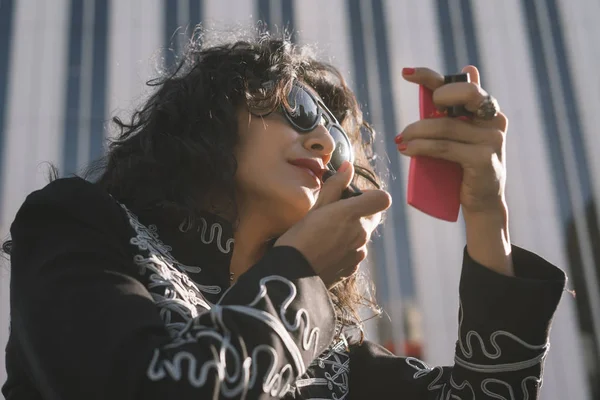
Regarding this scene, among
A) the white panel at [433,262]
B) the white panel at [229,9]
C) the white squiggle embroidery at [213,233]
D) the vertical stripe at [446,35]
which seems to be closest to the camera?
the white squiggle embroidery at [213,233]

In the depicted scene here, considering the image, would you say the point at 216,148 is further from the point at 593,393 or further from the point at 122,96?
the point at 593,393

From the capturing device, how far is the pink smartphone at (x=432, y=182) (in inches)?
26.9

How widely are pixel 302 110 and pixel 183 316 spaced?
1.76 ft

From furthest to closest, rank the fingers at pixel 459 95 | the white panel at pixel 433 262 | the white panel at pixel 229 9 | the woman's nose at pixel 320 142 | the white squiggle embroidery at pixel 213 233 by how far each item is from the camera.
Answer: the white panel at pixel 229 9
the white panel at pixel 433 262
the woman's nose at pixel 320 142
the white squiggle embroidery at pixel 213 233
the fingers at pixel 459 95

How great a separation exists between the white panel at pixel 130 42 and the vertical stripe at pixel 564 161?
6.95 ft

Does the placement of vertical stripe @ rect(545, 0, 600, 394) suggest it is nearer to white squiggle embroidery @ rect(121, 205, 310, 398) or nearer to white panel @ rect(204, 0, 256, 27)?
white panel @ rect(204, 0, 256, 27)

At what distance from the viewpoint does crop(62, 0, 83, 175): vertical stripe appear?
2908mm

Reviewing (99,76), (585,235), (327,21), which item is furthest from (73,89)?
(585,235)

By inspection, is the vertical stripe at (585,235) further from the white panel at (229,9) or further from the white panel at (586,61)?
the white panel at (229,9)

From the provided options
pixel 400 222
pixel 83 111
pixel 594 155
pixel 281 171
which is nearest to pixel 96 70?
pixel 83 111

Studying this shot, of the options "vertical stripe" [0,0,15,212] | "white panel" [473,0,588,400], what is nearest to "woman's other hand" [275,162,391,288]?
"white panel" [473,0,588,400]

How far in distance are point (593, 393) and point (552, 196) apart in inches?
38.3

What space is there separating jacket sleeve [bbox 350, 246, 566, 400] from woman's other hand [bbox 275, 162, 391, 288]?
0.62 ft

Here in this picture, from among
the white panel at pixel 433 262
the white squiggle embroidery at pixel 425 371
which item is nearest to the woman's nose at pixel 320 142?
the white squiggle embroidery at pixel 425 371
